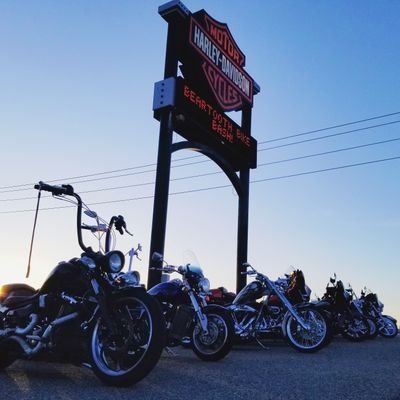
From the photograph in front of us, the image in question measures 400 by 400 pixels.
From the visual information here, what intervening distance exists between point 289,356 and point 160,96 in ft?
25.1

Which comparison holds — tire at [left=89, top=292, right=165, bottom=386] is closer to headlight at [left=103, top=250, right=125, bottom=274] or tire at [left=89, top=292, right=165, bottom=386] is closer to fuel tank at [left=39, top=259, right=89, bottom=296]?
headlight at [left=103, top=250, right=125, bottom=274]

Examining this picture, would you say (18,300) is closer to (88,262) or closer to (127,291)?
(88,262)

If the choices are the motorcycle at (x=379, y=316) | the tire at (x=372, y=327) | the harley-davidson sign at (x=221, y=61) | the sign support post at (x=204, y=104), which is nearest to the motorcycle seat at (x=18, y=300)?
the sign support post at (x=204, y=104)

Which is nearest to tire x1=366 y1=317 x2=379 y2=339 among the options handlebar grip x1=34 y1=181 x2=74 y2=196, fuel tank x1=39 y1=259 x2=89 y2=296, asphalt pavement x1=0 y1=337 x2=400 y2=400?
asphalt pavement x1=0 y1=337 x2=400 y2=400

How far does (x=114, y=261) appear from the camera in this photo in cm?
384

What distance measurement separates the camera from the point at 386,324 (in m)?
11.9

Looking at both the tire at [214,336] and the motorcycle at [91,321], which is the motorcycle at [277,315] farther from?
the motorcycle at [91,321]

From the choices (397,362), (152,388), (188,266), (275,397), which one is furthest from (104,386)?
(397,362)

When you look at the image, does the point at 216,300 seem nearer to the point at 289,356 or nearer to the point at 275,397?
the point at 289,356

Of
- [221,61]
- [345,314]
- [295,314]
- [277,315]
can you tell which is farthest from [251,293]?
[221,61]

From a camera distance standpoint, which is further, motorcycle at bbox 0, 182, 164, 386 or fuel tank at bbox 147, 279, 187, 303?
fuel tank at bbox 147, 279, 187, 303

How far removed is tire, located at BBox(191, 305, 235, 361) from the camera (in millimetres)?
5641

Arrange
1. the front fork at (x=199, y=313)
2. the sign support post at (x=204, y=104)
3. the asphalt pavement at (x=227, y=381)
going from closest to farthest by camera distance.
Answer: the asphalt pavement at (x=227, y=381), the front fork at (x=199, y=313), the sign support post at (x=204, y=104)

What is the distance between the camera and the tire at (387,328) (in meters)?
11.7
